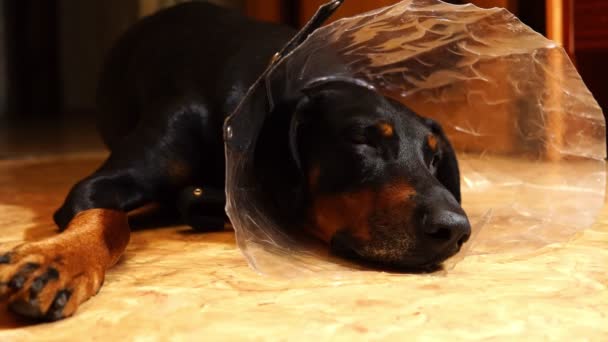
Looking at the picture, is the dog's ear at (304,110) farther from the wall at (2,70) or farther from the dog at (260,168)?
the wall at (2,70)

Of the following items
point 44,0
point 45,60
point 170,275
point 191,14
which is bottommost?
point 45,60

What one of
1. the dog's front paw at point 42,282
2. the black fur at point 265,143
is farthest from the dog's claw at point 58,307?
the black fur at point 265,143

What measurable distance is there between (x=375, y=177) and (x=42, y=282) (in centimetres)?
72

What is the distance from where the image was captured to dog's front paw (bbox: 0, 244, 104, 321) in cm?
120

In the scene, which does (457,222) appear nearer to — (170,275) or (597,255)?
(597,255)

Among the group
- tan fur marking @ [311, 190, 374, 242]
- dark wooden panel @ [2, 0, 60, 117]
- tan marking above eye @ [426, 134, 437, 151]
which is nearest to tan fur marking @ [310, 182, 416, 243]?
tan fur marking @ [311, 190, 374, 242]

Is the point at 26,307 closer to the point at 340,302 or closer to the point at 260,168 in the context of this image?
the point at 340,302

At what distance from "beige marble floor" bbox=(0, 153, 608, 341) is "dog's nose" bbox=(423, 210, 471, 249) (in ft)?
0.25

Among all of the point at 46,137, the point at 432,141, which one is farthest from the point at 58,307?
the point at 46,137

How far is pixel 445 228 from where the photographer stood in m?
1.53

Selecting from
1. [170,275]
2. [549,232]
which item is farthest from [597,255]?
[170,275]

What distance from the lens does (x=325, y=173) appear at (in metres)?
1.77

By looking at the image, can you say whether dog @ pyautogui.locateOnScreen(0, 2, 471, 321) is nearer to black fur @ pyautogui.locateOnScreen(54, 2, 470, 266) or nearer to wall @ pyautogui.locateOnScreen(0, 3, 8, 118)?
black fur @ pyautogui.locateOnScreen(54, 2, 470, 266)

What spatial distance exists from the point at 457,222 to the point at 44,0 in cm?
746
